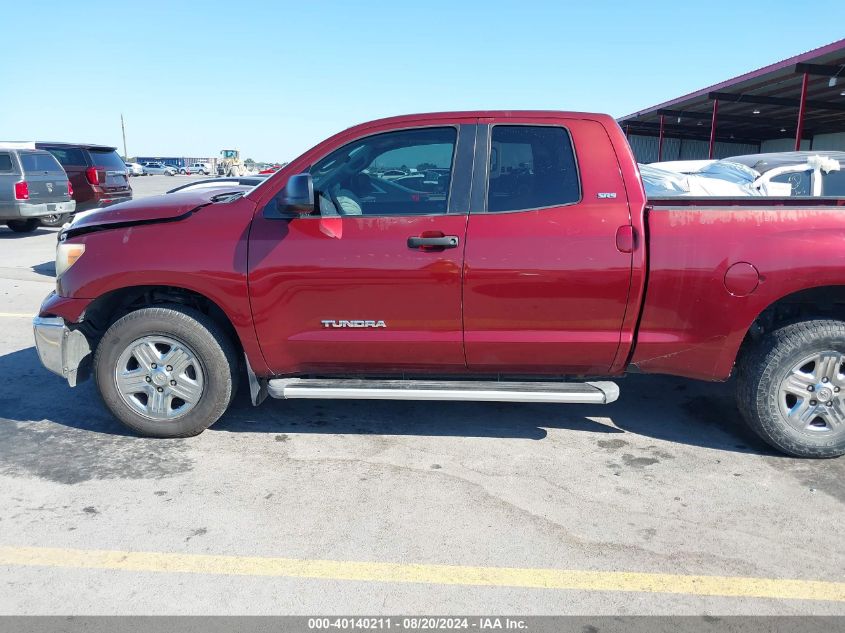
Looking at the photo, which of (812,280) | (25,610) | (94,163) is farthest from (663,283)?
(94,163)

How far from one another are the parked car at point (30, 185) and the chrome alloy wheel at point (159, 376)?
463 inches

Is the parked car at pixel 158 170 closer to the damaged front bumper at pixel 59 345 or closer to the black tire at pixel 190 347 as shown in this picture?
the damaged front bumper at pixel 59 345

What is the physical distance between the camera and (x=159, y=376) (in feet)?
13.1

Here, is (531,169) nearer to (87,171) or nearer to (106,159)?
(87,171)

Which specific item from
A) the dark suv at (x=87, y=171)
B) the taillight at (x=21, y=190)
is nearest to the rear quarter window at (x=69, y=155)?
the dark suv at (x=87, y=171)

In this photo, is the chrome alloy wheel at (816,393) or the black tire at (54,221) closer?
the chrome alloy wheel at (816,393)

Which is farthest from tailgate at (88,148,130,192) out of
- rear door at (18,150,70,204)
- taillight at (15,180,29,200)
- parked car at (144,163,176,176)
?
parked car at (144,163,176,176)

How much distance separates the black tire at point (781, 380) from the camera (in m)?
3.71

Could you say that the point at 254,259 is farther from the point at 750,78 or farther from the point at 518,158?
the point at 750,78

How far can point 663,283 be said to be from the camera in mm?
3654

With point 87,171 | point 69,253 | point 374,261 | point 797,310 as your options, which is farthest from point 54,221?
→ point 797,310

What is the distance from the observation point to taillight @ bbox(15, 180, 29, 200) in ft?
44.6

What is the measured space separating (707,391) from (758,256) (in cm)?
182

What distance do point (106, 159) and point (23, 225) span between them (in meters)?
2.38
